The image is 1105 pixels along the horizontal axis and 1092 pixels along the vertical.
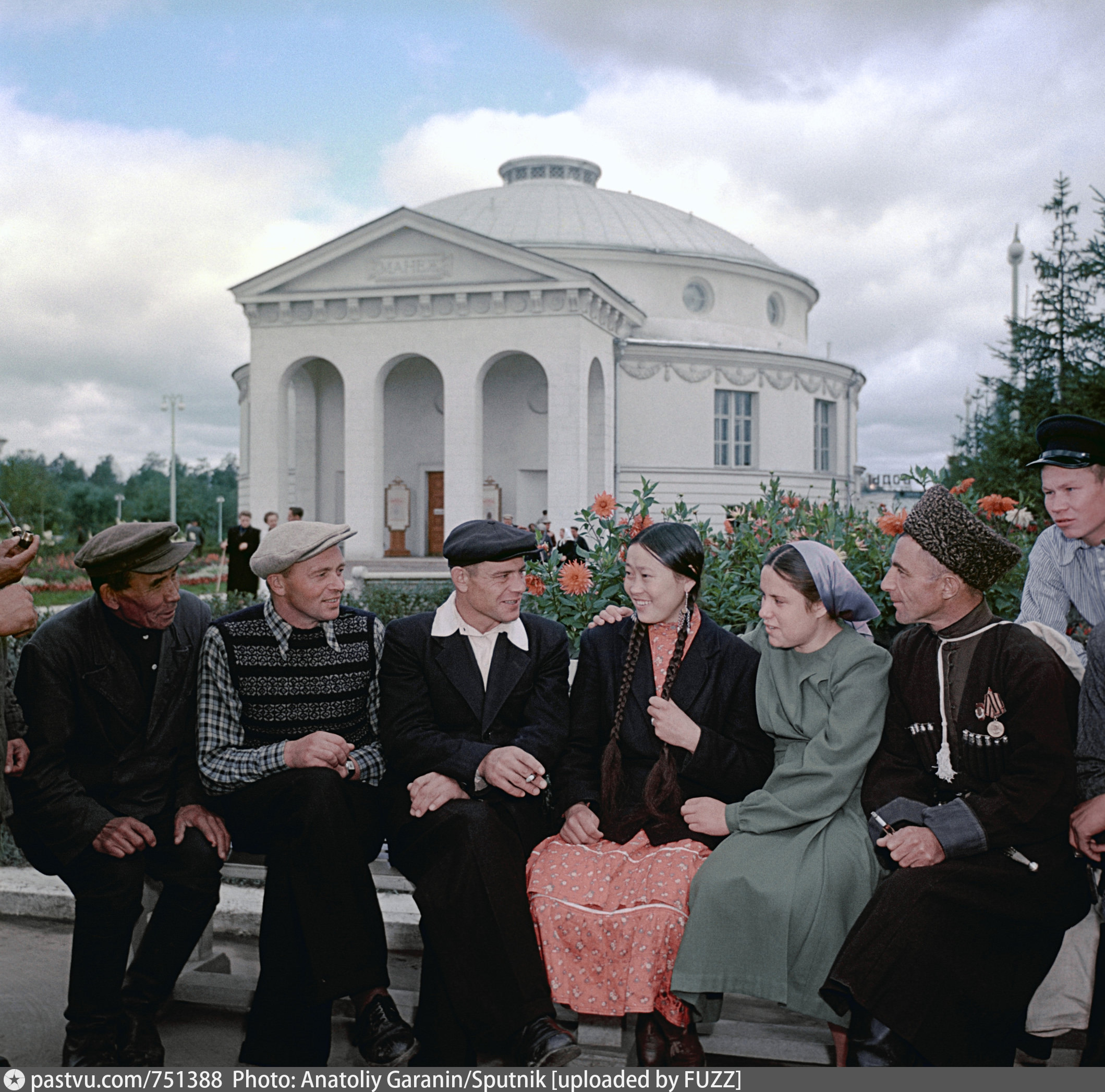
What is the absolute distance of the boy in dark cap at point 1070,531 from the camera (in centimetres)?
408

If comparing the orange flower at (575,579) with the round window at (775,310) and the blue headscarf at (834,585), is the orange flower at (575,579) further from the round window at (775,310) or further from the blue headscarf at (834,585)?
the round window at (775,310)

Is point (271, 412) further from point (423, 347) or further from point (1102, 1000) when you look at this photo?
point (1102, 1000)

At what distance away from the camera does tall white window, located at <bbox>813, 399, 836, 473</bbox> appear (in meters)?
36.8

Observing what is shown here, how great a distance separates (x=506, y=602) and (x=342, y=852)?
3.70 ft

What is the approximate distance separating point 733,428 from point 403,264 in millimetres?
12513

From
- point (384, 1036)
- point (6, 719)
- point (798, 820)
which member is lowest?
point (384, 1036)

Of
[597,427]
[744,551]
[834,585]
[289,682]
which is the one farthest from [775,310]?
[289,682]

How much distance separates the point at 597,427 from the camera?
3055 cm

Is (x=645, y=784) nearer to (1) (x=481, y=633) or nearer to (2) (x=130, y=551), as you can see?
(1) (x=481, y=633)

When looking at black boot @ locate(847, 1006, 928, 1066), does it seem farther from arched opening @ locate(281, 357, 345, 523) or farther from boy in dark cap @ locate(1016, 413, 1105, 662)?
arched opening @ locate(281, 357, 345, 523)

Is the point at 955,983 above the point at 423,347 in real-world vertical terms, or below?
below

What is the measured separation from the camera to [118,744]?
4.04 metres

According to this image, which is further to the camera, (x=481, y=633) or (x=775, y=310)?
(x=775, y=310)

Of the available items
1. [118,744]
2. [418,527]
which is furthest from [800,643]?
[418,527]
